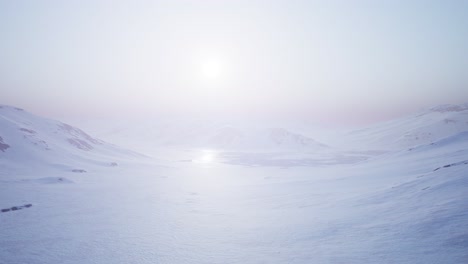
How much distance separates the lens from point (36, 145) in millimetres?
39156

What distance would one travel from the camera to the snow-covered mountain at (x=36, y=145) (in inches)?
1351

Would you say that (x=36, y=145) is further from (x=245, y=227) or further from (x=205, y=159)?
(x=205, y=159)

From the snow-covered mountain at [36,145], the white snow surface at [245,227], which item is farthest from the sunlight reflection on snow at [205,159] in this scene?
the white snow surface at [245,227]

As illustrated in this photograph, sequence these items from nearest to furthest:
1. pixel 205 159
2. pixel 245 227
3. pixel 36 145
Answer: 1. pixel 245 227
2. pixel 36 145
3. pixel 205 159

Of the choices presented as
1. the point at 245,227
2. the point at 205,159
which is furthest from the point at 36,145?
the point at 205,159

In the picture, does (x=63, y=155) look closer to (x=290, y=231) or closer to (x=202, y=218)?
(x=202, y=218)

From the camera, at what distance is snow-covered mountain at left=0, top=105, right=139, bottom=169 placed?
3431 cm

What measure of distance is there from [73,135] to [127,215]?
52.0 meters

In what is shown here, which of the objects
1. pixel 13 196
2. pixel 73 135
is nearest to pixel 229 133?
pixel 73 135

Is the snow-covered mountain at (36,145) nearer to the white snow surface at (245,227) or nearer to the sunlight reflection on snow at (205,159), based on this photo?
the white snow surface at (245,227)

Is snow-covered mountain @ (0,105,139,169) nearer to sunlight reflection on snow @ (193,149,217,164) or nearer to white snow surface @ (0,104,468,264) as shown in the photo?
white snow surface @ (0,104,468,264)

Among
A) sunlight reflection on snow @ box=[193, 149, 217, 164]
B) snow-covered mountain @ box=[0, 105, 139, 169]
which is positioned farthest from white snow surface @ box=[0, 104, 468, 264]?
sunlight reflection on snow @ box=[193, 149, 217, 164]

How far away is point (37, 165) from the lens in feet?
108

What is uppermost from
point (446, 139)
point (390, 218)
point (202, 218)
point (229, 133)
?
point (229, 133)
